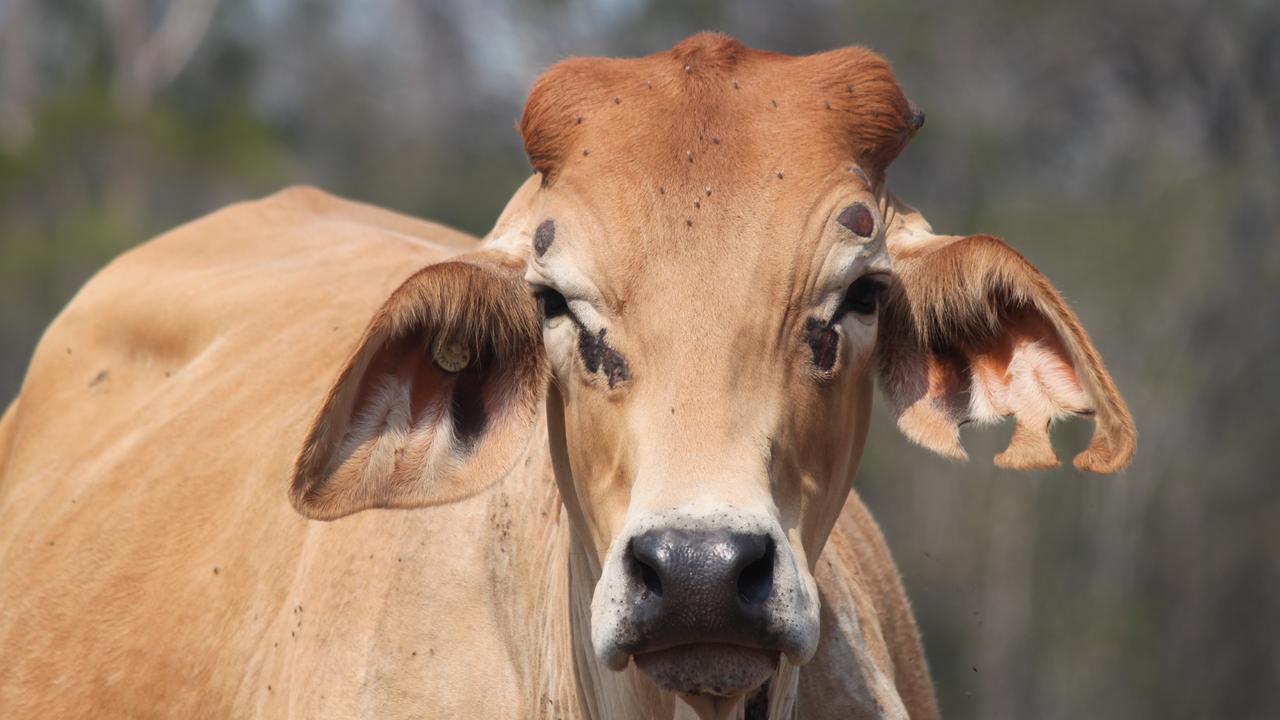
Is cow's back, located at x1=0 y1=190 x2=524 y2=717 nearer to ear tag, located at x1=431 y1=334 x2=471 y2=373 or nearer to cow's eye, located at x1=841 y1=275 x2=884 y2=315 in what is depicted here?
ear tag, located at x1=431 y1=334 x2=471 y2=373

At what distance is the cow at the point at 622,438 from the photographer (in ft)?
12.6

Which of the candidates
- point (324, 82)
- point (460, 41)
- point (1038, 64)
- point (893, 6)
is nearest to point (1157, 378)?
point (1038, 64)

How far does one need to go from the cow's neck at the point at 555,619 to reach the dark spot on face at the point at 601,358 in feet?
1.77

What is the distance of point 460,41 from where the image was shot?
38938mm

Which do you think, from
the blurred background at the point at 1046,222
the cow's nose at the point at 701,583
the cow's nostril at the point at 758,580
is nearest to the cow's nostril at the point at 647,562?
the cow's nose at the point at 701,583

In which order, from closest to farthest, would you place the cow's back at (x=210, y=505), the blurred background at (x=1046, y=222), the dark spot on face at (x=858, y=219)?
the dark spot on face at (x=858, y=219) → the cow's back at (x=210, y=505) → the blurred background at (x=1046, y=222)

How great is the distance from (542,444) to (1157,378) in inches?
957

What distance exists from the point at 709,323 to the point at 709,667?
720mm

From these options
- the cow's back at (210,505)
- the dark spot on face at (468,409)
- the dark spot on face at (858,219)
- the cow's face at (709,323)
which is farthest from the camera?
the cow's back at (210,505)

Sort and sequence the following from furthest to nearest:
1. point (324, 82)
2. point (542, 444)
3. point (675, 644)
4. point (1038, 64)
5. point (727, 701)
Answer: point (324, 82)
point (1038, 64)
point (542, 444)
point (727, 701)
point (675, 644)

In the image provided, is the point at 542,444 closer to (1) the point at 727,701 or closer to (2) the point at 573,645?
(2) the point at 573,645

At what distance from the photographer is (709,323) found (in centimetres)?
398

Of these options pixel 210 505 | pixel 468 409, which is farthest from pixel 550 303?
pixel 210 505

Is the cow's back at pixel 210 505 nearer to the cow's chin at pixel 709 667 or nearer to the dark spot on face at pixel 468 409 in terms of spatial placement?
the dark spot on face at pixel 468 409
